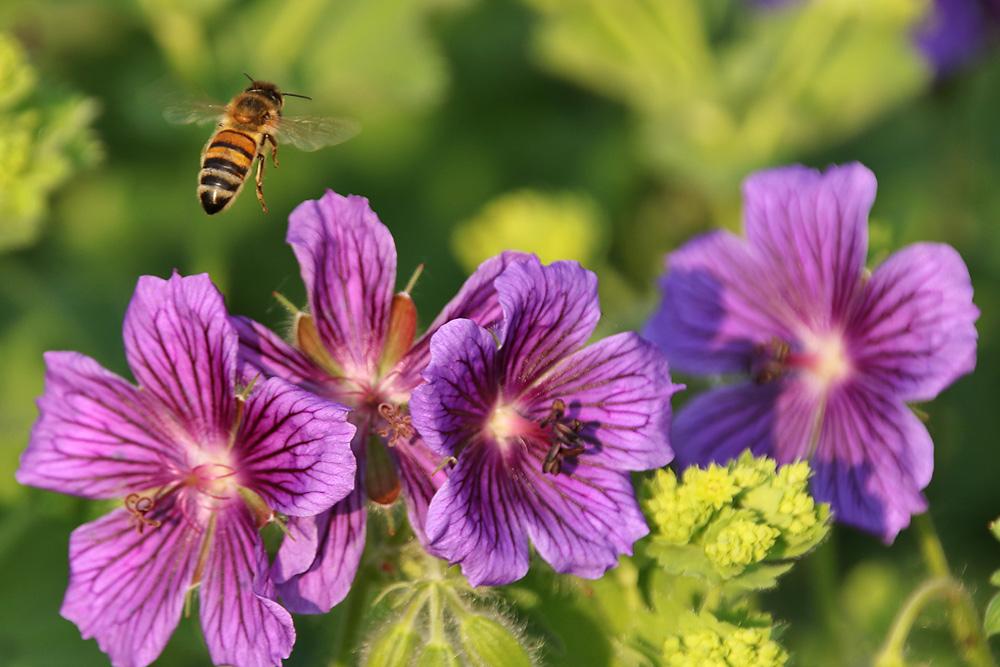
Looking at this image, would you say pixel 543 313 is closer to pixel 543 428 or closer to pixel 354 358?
pixel 543 428

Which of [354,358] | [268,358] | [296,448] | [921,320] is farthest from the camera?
[921,320]

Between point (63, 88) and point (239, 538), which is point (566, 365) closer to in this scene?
point (239, 538)

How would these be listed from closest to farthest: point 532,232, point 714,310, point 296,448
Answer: point 296,448 → point 714,310 → point 532,232

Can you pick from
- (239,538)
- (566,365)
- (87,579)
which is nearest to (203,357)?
(239,538)

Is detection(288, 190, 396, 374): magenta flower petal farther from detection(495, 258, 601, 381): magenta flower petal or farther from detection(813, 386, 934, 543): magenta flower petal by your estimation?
detection(813, 386, 934, 543): magenta flower petal

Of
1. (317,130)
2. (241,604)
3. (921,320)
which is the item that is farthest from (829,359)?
(241,604)

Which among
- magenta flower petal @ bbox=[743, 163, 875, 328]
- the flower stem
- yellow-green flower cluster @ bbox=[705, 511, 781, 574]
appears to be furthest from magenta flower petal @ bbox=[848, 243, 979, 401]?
yellow-green flower cluster @ bbox=[705, 511, 781, 574]
